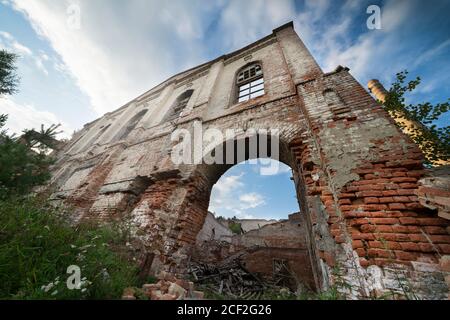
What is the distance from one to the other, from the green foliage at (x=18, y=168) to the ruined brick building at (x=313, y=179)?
4.07 ft

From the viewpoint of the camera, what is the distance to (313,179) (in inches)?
106

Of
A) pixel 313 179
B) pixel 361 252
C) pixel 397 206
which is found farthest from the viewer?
pixel 313 179

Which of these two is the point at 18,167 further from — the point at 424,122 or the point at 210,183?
the point at 424,122

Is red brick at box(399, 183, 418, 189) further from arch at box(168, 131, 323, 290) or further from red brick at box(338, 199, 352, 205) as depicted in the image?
arch at box(168, 131, 323, 290)

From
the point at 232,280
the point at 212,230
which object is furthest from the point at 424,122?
the point at 212,230

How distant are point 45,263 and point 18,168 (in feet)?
14.2

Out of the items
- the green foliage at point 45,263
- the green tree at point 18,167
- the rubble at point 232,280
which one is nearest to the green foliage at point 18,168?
the green tree at point 18,167

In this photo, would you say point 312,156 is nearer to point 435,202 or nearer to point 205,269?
point 435,202

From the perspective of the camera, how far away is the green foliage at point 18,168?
13.4ft

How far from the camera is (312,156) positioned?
2914 millimetres

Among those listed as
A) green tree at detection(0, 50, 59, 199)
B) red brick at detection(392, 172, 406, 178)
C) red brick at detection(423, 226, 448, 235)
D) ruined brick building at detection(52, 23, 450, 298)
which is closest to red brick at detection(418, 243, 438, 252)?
ruined brick building at detection(52, 23, 450, 298)

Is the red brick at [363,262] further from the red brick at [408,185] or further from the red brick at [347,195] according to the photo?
the red brick at [408,185]
